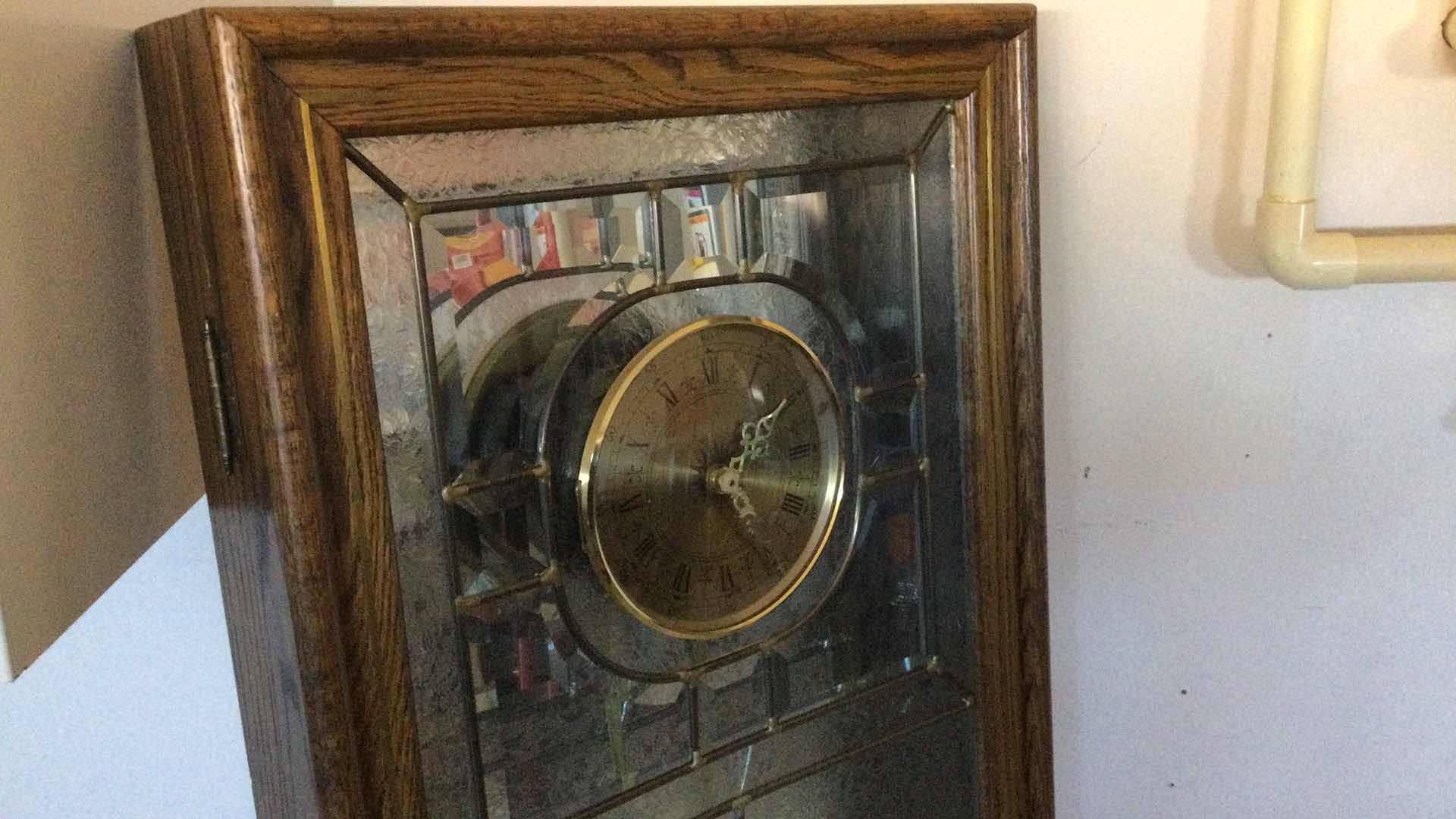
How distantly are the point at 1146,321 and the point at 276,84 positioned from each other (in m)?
0.77

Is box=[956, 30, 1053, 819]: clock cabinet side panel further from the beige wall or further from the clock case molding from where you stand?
the beige wall

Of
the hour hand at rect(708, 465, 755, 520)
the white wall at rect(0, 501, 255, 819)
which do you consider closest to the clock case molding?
the white wall at rect(0, 501, 255, 819)

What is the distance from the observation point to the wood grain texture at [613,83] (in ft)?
2.10

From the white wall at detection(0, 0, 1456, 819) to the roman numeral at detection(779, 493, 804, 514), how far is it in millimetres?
342

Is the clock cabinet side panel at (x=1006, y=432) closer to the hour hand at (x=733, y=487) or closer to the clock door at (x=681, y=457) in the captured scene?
the clock door at (x=681, y=457)

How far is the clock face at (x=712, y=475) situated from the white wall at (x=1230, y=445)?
1.09 ft

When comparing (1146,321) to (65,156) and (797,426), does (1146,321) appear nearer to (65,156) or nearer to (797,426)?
(797,426)

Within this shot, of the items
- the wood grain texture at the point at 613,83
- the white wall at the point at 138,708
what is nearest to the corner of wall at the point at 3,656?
the wood grain texture at the point at 613,83

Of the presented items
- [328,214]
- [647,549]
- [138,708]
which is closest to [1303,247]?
[647,549]

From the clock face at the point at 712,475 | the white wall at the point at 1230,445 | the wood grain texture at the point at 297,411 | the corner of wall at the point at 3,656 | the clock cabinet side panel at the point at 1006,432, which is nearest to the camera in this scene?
the corner of wall at the point at 3,656

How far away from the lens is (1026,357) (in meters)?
0.94

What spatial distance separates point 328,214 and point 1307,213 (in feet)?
2.43

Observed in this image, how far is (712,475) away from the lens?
0.82 meters

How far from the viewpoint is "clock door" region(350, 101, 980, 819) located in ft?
2.31
